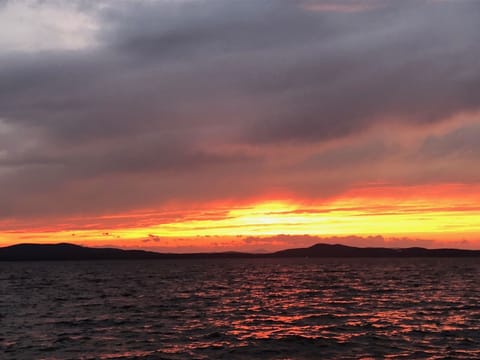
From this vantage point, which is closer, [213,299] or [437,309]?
[437,309]

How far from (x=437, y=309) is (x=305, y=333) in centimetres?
1932

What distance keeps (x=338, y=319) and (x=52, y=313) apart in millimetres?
29396

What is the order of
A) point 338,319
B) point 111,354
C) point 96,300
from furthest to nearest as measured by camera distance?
point 96,300, point 338,319, point 111,354

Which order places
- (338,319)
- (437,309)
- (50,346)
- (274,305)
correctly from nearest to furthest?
1. (50,346)
2. (338,319)
3. (437,309)
4. (274,305)

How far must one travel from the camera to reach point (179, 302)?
65438 millimetres

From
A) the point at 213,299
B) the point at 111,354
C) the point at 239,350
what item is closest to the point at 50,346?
the point at 111,354

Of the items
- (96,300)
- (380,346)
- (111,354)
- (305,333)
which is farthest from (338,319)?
(96,300)

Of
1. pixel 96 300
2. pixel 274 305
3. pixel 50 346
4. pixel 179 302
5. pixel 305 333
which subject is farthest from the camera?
pixel 96 300

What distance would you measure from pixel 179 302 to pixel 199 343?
94.7ft

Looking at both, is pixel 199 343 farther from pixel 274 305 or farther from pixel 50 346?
pixel 274 305

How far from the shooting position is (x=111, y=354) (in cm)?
3425

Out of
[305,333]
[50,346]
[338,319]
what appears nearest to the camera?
[50,346]

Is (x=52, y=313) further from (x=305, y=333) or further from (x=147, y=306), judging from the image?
(x=305, y=333)

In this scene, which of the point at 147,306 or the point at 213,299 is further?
the point at 213,299
